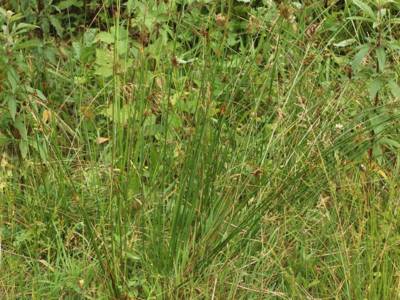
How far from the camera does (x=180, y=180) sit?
2.99 metres

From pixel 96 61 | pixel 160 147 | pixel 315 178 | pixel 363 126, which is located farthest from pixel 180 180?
pixel 96 61

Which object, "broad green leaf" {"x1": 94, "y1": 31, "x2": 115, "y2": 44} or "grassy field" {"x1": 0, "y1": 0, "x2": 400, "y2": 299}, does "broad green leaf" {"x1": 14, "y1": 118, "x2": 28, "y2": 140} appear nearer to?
"grassy field" {"x1": 0, "y1": 0, "x2": 400, "y2": 299}

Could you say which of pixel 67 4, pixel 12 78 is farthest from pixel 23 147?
pixel 67 4

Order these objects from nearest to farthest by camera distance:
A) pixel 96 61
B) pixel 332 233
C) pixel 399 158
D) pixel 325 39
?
pixel 332 233, pixel 399 158, pixel 96 61, pixel 325 39

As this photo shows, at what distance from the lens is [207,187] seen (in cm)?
301

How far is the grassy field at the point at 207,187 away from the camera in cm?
290

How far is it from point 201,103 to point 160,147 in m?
0.22

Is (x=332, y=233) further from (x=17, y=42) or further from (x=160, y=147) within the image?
(x=17, y=42)

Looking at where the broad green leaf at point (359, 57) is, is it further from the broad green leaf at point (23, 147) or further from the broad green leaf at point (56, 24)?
the broad green leaf at point (56, 24)

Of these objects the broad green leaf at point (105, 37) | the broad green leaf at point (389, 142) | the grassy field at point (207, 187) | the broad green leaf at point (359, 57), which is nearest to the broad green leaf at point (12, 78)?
the grassy field at point (207, 187)

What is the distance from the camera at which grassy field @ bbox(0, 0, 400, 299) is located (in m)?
2.90

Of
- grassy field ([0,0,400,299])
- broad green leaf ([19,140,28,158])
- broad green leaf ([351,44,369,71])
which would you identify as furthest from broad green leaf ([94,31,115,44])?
broad green leaf ([351,44,369,71])

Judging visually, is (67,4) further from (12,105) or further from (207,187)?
(207,187)

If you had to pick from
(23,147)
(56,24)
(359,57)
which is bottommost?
→ (23,147)
